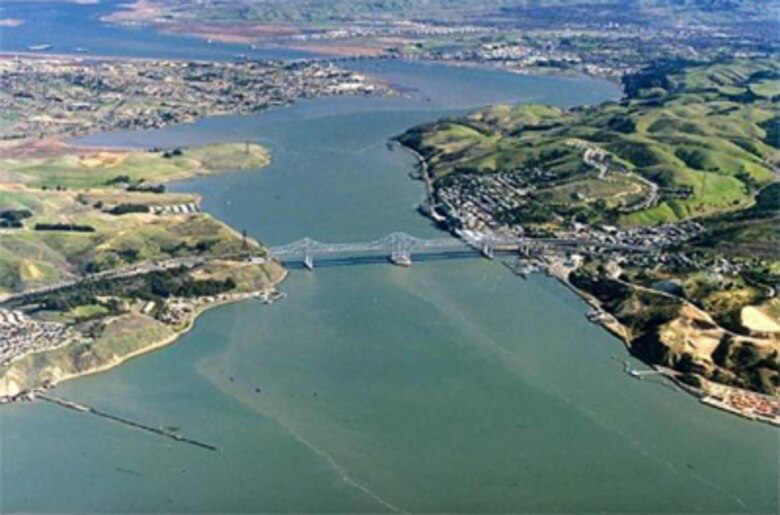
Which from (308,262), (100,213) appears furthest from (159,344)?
(100,213)

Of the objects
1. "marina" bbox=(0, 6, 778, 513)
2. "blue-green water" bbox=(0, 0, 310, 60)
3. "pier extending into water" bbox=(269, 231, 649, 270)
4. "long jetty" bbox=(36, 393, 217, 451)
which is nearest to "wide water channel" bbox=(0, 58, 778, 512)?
"marina" bbox=(0, 6, 778, 513)

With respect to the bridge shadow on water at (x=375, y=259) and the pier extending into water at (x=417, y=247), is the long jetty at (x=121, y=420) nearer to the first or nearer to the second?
the bridge shadow on water at (x=375, y=259)

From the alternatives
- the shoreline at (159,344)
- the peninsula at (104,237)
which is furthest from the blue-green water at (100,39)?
the shoreline at (159,344)

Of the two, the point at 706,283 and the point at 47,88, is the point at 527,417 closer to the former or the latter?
the point at 706,283

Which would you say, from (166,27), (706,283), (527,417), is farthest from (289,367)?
(166,27)

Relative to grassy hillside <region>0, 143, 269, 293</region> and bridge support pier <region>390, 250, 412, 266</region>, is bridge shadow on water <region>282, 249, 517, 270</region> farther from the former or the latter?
grassy hillside <region>0, 143, 269, 293</region>
